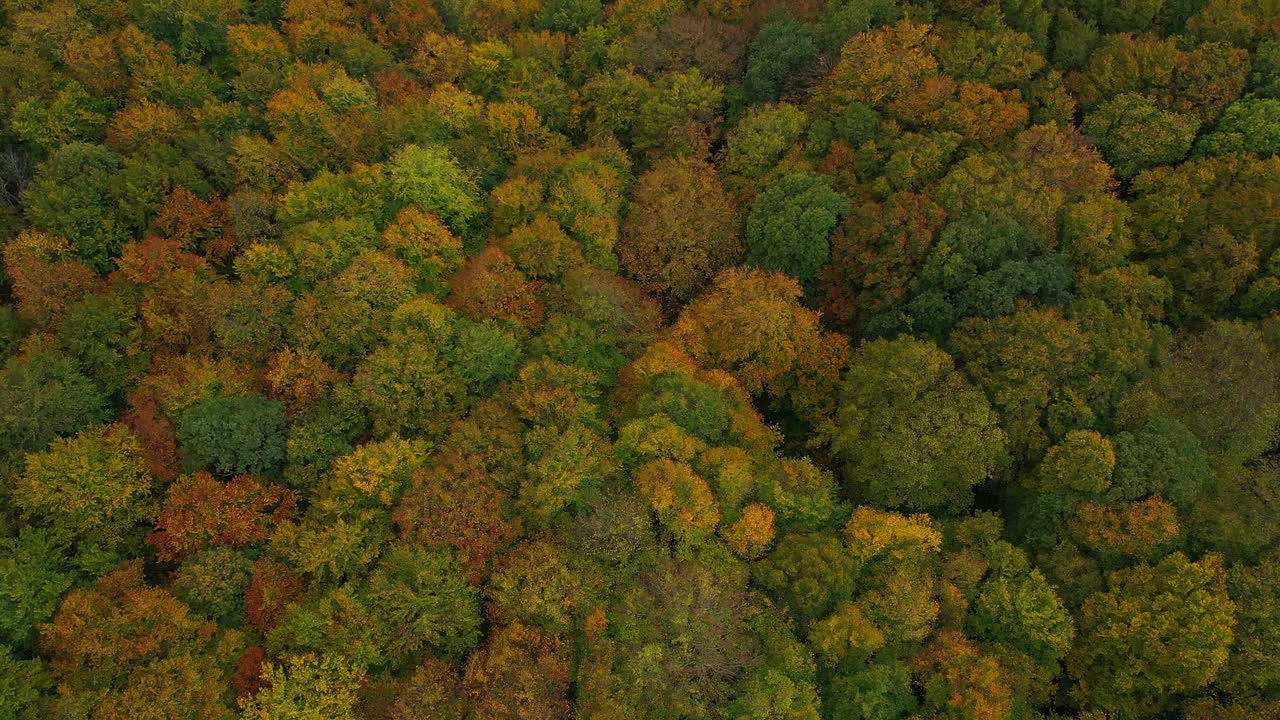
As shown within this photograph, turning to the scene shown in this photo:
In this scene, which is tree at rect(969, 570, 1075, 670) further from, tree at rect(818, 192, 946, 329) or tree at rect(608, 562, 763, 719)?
tree at rect(818, 192, 946, 329)

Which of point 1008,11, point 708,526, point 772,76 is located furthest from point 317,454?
point 1008,11

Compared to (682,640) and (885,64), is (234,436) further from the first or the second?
(885,64)

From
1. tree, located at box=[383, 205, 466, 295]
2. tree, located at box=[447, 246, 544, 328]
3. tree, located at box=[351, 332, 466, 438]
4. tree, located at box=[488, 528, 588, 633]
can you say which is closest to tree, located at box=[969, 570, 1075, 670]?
tree, located at box=[488, 528, 588, 633]

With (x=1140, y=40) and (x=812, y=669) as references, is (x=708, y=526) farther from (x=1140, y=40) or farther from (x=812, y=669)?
(x=1140, y=40)

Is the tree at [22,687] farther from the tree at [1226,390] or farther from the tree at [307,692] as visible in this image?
the tree at [1226,390]

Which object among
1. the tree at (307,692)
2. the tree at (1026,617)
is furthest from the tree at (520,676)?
the tree at (1026,617)
